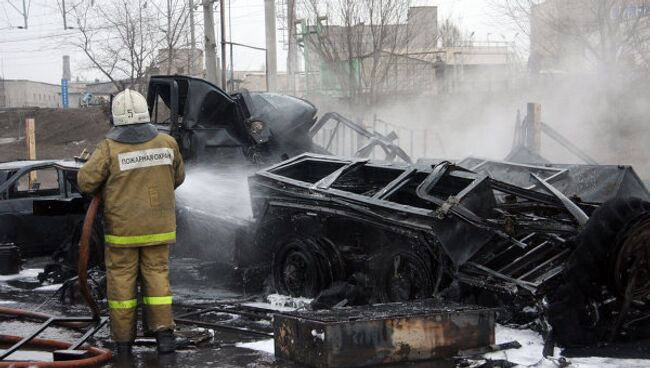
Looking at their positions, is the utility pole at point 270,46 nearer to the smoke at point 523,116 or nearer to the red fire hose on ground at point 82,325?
the smoke at point 523,116

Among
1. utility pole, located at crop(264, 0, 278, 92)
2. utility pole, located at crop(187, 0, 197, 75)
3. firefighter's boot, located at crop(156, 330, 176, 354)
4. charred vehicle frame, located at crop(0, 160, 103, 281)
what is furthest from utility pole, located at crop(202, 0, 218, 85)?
firefighter's boot, located at crop(156, 330, 176, 354)

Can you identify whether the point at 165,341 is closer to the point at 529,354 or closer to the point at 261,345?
the point at 261,345

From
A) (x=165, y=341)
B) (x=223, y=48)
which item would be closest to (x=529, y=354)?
(x=165, y=341)

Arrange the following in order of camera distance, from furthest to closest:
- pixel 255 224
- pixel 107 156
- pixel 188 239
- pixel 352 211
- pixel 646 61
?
pixel 646 61, pixel 188 239, pixel 255 224, pixel 352 211, pixel 107 156

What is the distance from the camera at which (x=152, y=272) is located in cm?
565

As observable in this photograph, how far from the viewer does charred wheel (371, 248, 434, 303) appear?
6590 mm

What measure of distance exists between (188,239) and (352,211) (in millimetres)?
2983

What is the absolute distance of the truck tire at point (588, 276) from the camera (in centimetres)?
547

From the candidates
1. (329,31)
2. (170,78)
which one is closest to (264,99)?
(170,78)

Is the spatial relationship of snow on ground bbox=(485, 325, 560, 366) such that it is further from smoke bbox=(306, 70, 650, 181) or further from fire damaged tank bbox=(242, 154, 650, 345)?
smoke bbox=(306, 70, 650, 181)

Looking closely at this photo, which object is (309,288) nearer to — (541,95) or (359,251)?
(359,251)

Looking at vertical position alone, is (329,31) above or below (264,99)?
above

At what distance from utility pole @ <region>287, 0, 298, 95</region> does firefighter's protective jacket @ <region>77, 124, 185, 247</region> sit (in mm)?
20073

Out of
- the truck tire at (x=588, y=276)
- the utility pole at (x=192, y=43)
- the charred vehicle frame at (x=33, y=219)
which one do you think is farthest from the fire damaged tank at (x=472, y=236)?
the utility pole at (x=192, y=43)
